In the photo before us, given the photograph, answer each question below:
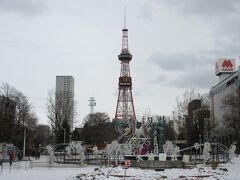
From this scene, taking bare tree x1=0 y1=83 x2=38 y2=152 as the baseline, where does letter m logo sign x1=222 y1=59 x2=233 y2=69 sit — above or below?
above

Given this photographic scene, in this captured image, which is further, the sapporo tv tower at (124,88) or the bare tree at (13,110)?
the sapporo tv tower at (124,88)

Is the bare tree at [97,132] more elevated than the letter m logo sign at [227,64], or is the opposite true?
the letter m logo sign at [227,64]

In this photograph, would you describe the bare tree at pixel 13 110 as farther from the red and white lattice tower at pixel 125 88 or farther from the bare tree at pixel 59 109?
the red and white lattice tower at pixel 125 88

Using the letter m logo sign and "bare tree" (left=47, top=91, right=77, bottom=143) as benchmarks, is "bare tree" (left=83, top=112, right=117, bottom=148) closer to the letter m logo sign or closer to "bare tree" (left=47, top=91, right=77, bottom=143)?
"bare tree" (left=47, top=91, right=77, bottom=143)

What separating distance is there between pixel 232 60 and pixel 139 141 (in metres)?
94.3

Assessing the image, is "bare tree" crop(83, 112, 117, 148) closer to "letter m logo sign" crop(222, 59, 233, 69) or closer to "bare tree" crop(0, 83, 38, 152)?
"bare tree" crop(0, 83, 38, 152)

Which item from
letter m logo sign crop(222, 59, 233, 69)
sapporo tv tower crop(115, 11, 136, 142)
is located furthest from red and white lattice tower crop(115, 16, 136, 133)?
letter m logo sign crop(222, 59, 233, 69)

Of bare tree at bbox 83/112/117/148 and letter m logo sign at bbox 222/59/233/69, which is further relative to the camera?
letter m logo sign at bbox 222/59/233/69

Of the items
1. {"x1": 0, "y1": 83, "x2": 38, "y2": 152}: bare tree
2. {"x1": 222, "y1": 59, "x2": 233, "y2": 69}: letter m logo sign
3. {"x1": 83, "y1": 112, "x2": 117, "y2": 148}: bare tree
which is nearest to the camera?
{"x1": 0, "y1": 83, "x2": 38, "y2": 152}: bare tree

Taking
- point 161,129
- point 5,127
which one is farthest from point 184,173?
point 5,127

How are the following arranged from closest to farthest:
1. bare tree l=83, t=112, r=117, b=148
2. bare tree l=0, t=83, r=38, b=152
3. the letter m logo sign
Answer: bare tree l=0, t=83, r=38, b=152 < bare tree l=83, t=112, r=117, b=148 < the letter m logo sign

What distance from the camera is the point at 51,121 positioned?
233 feet

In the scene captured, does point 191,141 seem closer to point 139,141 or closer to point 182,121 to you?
point 182,121

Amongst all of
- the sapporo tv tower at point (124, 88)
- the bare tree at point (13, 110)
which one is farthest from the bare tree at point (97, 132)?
the bare tree at point (13, 110)
